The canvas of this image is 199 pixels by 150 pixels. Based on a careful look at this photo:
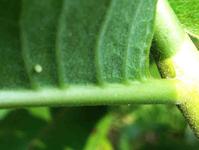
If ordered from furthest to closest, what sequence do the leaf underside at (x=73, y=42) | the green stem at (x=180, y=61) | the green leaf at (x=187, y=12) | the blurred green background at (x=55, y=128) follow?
the blurred green background at (x=55, y=128) → the green leaf at (x=187, y=12) → the green stem at (x=180, y=61) → the leaf underside at (x=73, y=42)

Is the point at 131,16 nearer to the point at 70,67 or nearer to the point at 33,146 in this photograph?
the point at 70,67

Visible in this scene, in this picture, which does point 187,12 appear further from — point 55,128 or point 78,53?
point 55,128

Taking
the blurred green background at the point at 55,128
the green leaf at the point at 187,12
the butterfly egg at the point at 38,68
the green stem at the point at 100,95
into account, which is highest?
the green leaf at the point at 187,12

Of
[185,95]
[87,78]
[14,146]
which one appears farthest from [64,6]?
[14,146]

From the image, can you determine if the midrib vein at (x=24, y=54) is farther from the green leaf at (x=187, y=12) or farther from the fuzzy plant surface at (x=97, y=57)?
the green leaf at (x=187, y=12)

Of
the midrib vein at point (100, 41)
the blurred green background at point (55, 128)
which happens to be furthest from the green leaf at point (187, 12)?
the blurred green background at point (55, 128)

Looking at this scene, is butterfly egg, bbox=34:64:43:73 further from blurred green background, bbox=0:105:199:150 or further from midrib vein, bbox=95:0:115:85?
blurred green background, bbox=0:105:199:150

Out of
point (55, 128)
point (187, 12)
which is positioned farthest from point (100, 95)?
point (55, 128)

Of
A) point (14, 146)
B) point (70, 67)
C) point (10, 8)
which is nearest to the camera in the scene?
point (10, 8)
